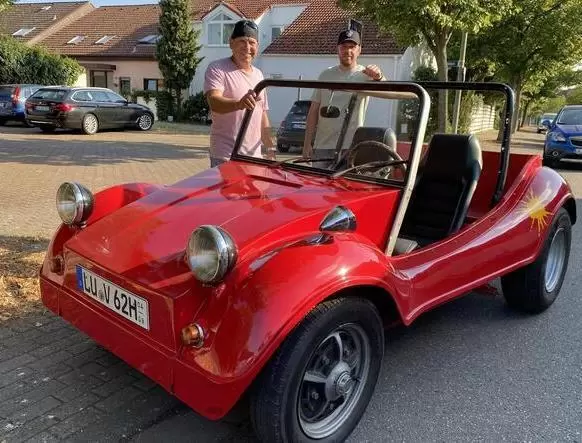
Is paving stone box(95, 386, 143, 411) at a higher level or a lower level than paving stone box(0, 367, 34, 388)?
lower

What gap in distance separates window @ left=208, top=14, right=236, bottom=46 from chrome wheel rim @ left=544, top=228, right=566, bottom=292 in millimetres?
25599

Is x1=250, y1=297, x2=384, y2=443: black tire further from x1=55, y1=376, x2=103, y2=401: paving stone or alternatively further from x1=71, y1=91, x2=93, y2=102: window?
x1=71, y1=91, x2=93, y2=102: window

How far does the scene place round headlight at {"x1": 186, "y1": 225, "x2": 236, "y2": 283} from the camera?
2.24m

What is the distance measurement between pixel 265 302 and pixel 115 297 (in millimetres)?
790

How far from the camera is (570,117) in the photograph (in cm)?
1401

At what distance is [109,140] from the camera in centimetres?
1563

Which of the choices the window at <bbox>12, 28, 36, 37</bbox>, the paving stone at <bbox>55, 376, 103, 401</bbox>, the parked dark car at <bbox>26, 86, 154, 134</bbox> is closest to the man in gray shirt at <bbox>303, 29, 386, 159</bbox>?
the paving stone at <bbox>55, 376, 103, 401</bbox>

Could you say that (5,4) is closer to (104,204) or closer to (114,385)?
(104,204)

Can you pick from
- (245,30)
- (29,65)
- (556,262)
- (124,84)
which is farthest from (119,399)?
(124,84)

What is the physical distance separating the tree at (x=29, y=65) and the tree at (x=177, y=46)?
450cm

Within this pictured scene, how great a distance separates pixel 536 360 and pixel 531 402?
0.55m

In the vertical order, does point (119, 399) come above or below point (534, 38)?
below

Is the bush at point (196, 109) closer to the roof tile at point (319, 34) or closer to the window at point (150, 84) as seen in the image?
the roof tile at point (319, 34)

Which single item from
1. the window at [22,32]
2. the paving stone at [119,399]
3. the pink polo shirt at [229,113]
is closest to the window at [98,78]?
the window at [22,32]
